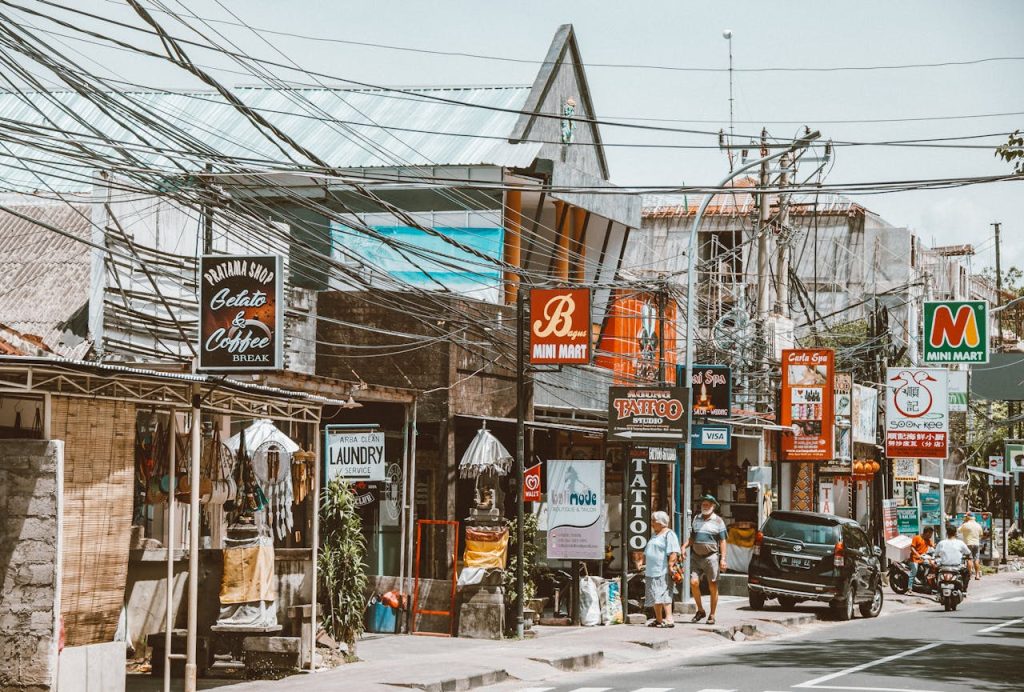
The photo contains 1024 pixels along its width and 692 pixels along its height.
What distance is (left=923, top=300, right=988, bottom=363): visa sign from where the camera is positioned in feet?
116

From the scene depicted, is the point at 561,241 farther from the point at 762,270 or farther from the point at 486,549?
the point at 486,549

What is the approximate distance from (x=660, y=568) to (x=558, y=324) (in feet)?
13.7

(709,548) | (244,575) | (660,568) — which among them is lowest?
(660,568)

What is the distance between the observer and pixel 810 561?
26.6 m

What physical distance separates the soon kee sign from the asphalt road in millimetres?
5199

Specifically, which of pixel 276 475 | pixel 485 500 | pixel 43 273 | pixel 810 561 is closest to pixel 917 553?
pixel 810 561

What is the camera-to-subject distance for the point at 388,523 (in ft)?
84.3

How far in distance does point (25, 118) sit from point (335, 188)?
27.6 feet

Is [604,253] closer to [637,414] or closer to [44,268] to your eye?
[637,414]

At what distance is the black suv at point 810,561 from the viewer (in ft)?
87.0

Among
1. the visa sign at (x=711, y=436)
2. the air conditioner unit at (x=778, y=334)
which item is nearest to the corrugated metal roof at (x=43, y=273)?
the visa sign at (x=711, y=436)

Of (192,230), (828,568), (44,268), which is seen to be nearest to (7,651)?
(44,268)

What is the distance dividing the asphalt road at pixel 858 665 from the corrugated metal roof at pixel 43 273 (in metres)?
8.94

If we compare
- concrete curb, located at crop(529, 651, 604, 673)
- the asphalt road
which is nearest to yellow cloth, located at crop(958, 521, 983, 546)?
the asphalt road
